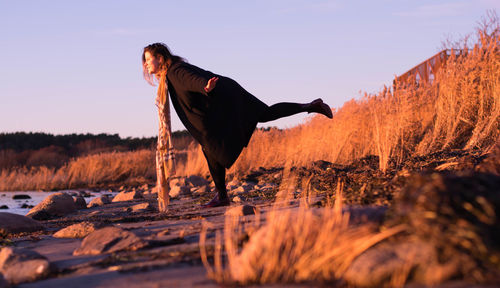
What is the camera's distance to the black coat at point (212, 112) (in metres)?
4.85

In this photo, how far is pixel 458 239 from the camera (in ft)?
5.93

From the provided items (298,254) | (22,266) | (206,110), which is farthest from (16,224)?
(298,254)

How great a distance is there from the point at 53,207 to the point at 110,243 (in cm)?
458

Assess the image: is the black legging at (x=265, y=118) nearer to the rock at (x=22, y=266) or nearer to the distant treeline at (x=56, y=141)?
the rock at (x=22, y=266)

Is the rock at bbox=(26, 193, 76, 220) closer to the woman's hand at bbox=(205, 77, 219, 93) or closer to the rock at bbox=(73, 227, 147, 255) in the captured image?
the woman's hand at bbox=(205, 77, 219, 93)

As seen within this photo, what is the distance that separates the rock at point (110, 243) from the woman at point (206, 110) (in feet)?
5.98

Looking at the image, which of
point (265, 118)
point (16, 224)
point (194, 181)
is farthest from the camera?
point (194, 181)

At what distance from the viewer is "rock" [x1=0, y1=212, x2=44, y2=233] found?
4.73 metres

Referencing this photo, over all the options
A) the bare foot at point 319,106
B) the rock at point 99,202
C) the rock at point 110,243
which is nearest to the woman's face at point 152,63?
the bare foot at point 319,106

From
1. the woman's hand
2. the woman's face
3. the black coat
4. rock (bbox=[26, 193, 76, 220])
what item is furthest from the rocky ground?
rock (bbox=[26, 193, 76, 220])

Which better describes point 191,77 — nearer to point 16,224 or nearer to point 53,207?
point 16,224

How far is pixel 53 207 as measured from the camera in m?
7.11

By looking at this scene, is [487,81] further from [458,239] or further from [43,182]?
[43,182]

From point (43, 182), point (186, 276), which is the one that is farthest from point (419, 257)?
point (43, 182)
